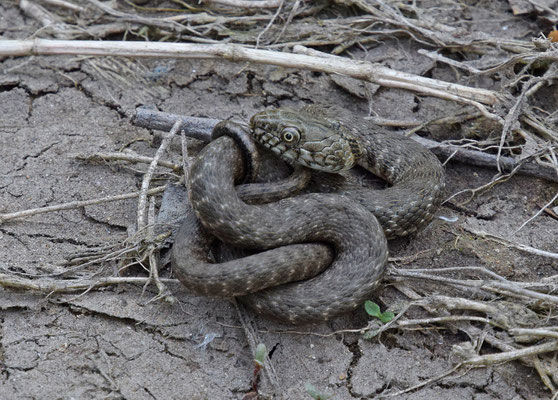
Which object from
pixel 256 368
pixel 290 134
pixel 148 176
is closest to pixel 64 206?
pixel 148 176

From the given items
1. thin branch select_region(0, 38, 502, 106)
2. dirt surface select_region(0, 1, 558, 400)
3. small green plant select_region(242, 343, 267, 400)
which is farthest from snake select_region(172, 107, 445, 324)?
thin branch select_region(0, 38, 502, 106)

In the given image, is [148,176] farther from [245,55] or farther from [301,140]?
[245,55]

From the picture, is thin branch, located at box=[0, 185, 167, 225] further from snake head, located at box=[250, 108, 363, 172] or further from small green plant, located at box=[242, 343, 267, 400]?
small green plant, located at box=[242, 343, 267, 400]

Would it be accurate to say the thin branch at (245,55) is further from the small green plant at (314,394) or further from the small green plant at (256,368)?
the small green plant at (314,394)

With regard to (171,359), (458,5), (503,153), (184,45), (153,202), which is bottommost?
(171,359)

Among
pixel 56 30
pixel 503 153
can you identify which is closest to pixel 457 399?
pixel 503 153

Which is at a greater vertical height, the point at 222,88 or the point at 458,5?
the point at 458,5

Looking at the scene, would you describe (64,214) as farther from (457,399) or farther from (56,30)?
(457,399)
